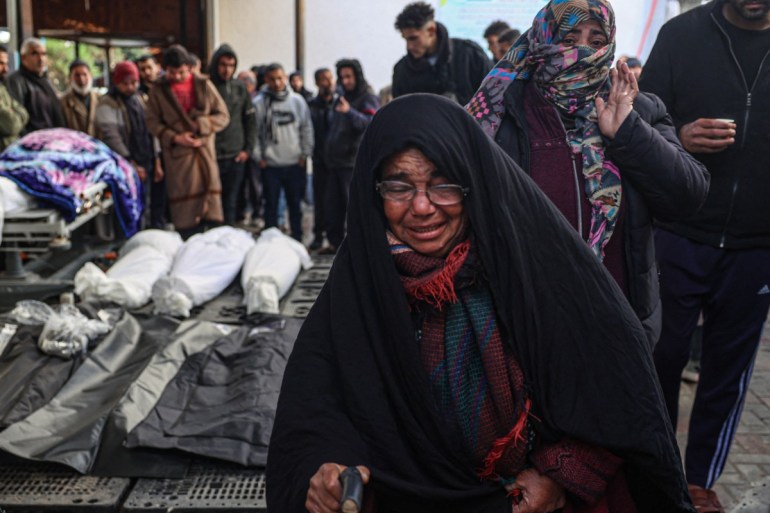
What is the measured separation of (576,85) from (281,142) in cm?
669

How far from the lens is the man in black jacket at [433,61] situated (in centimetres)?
640

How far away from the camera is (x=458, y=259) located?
75.7 inches

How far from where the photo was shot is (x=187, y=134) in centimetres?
857

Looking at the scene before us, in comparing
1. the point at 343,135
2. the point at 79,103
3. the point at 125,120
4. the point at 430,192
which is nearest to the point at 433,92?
the point at 343,135

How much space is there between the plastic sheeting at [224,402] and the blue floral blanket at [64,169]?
220 cm

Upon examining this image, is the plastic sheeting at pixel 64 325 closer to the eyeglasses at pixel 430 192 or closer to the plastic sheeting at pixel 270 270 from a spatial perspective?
the plastic sheeting at pixel 270 270

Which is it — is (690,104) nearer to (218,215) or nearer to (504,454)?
(504,454)

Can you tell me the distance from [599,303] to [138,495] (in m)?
2.26

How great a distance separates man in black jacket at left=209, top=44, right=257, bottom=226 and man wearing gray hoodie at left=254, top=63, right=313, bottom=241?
12cm

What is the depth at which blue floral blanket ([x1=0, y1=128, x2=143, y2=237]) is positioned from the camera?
20.8 ft

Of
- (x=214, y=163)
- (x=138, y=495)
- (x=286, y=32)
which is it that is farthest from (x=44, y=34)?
(x=138, y=495)

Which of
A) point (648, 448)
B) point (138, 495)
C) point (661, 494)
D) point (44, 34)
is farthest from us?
point (44, 34)

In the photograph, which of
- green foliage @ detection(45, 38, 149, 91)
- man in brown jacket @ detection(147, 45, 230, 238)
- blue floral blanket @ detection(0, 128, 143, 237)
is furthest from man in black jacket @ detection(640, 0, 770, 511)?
green foliage @ detection(45, 38, 149, 91)

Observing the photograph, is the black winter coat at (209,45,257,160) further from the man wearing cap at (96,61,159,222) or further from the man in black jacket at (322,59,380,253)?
the man in black jacket at (322,59,380,253)
